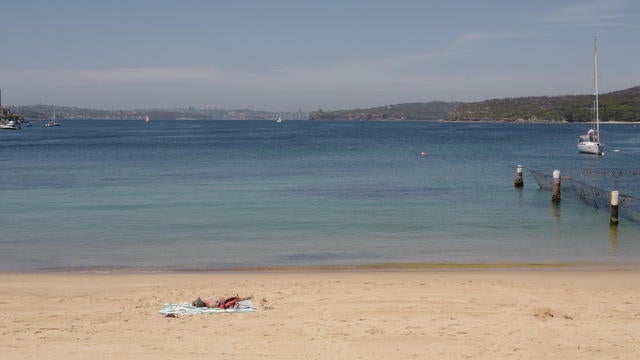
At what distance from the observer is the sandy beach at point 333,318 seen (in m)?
11.9

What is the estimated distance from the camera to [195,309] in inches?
564

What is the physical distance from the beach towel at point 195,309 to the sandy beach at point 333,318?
243 mm

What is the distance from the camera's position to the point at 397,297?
50.4ft

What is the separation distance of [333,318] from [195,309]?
272 centimetres

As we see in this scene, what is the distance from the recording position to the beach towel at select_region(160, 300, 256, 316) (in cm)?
1415

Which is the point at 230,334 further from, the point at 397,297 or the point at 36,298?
the point at 36,298

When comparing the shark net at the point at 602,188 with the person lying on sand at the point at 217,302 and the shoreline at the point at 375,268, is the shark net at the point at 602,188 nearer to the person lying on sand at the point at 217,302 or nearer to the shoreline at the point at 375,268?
the shoreline at the point at 375,268

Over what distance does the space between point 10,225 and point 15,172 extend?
97.8 ft

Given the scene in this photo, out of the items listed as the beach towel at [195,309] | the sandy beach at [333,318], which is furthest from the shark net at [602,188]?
the beach towel at [195,309]

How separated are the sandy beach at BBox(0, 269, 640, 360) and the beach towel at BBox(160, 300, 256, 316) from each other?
24cm

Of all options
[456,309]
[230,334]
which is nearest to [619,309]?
[456,309]

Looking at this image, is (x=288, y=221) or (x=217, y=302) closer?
(x=217, y=302)

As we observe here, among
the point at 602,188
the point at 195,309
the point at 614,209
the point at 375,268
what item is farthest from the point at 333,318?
the point at 602,188

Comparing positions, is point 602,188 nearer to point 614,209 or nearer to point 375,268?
point 614,209
